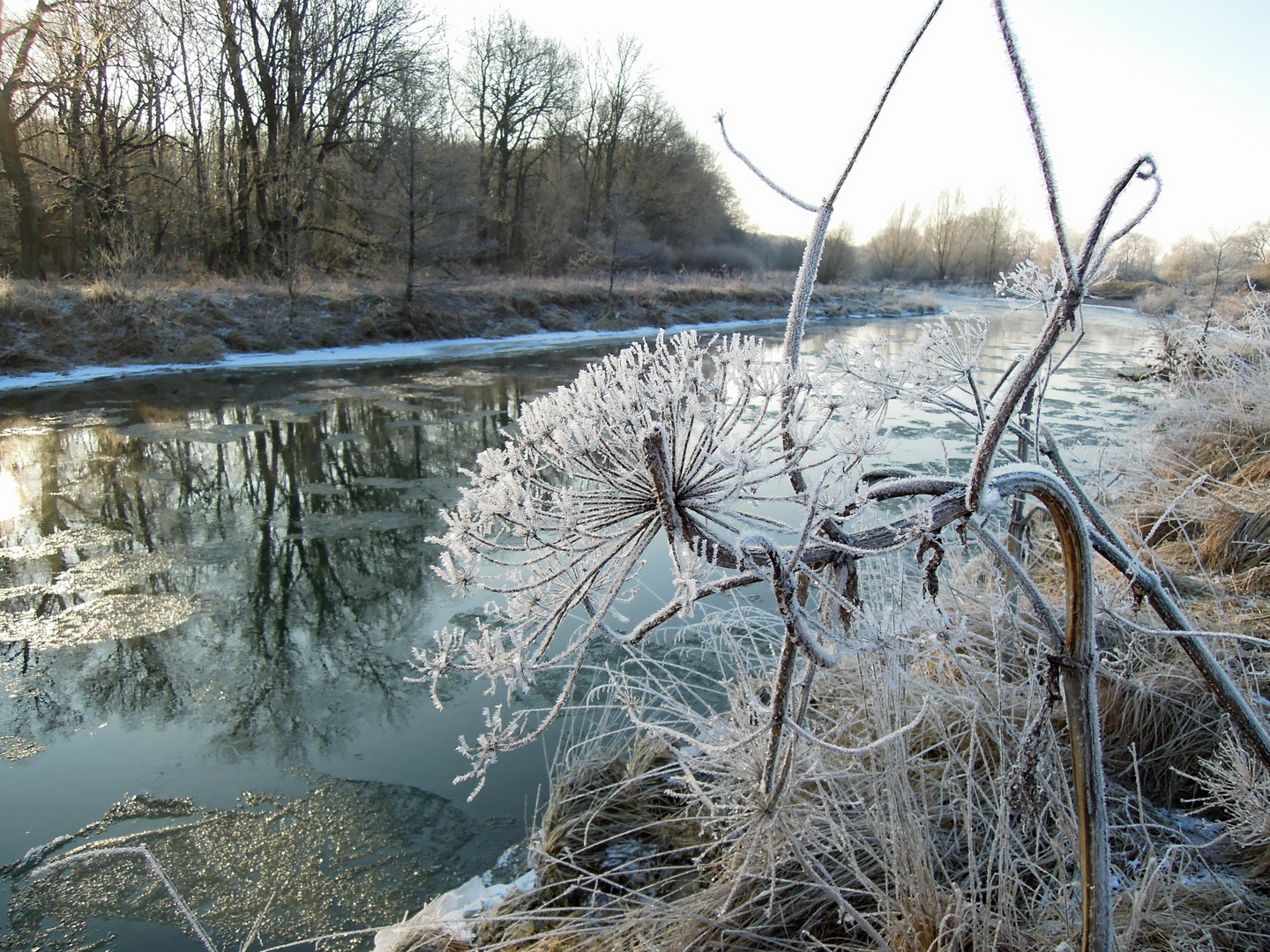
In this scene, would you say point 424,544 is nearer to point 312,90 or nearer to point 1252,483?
point 1252,483

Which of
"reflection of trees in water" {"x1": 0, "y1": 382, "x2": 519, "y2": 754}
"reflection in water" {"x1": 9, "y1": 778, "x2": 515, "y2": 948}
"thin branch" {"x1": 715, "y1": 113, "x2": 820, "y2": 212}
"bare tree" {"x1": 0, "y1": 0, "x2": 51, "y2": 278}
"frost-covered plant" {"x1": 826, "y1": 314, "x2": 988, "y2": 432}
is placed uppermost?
"bare tree" {"x1": 0, "y1": 0, "x2": 51, "y2": 278}

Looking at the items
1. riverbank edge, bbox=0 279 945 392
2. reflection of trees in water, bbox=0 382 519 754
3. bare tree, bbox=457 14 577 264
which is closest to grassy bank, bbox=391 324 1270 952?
reflection of trees in water, bbox=0 382 519 754

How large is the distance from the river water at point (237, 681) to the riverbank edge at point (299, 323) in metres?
4.88

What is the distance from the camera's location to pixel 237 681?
4746 mm

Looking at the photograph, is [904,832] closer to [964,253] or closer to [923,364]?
[923,364]

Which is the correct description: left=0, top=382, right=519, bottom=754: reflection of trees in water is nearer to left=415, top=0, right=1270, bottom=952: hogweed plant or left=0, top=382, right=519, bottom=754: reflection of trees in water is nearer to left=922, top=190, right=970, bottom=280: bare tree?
left=415, top=0, right=1270, bottom=952: hogweed plant

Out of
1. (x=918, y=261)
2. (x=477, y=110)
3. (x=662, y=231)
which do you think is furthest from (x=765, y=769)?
(x=918, y=261)

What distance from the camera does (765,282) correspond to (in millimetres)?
33875

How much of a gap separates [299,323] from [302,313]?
53 centimetres

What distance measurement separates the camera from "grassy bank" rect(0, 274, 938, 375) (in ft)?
48.1

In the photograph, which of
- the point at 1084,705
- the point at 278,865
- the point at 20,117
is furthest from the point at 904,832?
the point at 20,117

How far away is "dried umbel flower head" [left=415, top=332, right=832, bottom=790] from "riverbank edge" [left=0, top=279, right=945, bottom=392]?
33.3 ft

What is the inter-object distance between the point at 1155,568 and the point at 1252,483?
2518mm

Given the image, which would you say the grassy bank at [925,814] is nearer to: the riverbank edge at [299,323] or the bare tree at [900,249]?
the riverbank edge at [299,323]
